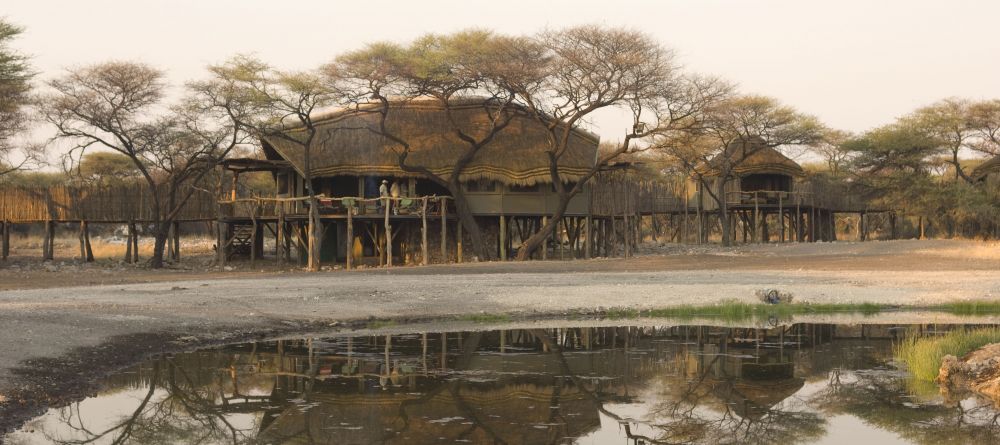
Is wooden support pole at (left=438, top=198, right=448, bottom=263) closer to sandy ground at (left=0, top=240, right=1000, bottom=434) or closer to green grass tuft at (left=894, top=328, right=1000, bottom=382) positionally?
sandy ground at (left=0, top=240, right=1000, bottom=434)

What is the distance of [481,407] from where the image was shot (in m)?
11.8

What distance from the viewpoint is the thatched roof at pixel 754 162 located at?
59.5 m

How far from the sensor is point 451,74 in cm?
3991

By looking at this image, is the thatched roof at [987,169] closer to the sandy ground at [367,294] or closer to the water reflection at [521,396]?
the sandy ground at [367,294]

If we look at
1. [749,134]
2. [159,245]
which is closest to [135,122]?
[159,245]

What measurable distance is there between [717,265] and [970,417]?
2509cm

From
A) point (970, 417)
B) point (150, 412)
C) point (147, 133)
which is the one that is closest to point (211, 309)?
point (150, 412)

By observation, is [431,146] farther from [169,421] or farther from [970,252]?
[169,421]

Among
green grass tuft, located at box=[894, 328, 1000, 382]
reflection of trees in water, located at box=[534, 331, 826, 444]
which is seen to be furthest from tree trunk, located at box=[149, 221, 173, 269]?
green grass tuft, located at box=[894, 328, 1000, 382]

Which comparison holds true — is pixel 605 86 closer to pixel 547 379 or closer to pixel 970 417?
pixel 547 379

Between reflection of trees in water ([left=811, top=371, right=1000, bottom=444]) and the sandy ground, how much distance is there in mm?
8702

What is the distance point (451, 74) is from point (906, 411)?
2994 centimetres

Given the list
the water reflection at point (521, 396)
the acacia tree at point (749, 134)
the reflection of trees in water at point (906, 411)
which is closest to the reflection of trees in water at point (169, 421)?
the water reflection at point (521, 396)

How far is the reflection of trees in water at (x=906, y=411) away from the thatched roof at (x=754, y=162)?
151 feet
